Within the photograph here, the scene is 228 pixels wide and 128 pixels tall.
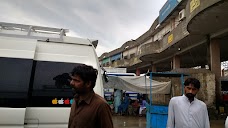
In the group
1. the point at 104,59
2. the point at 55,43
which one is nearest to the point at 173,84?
the point at 55,43

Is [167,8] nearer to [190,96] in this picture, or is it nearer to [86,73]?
[190,96]

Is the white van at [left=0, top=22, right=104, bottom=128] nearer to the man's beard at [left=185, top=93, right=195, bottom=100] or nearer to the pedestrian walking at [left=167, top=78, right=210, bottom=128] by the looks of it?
the pedestrian walking at [left=167, top=78, right=210, bottom=128]

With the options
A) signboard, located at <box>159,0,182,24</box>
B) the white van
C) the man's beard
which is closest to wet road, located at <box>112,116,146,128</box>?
the white van

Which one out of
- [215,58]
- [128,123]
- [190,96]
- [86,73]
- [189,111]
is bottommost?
[128,123]

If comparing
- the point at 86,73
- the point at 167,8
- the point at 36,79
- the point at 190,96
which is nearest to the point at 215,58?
the point at 167,8

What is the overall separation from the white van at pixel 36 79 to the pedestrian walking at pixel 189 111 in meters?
1.15

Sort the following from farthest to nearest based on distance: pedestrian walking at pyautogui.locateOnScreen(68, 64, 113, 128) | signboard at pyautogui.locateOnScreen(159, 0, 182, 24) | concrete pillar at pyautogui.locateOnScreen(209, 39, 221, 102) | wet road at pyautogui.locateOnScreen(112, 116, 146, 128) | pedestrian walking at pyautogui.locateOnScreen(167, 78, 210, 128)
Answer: signboard at pyautogui.locateOnScreen(159, 0, 182, 24) → concrete pillar at pyautogui.locateOnScreen(209, 39, 221, 102) → wet road at pyautogui.locateOnScreen(112, 116, 146, 128) → pedestrian walking at pyautogui.locateOnScreen(167, 78, 210, 128) → pedestrian walking at pyautogui.locateOnScreen(68, 64, 113, 128)

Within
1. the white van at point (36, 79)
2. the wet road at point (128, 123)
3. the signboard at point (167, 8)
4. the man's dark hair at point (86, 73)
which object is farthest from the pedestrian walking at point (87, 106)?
the signboard at point (167, 8)

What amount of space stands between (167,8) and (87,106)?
2569cm

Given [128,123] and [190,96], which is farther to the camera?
[128,123]

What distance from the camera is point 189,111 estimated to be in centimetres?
350

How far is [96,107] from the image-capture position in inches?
78.7

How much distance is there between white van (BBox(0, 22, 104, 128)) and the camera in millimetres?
3500

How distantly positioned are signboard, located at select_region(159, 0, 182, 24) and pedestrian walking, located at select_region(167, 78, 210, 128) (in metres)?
20.6
